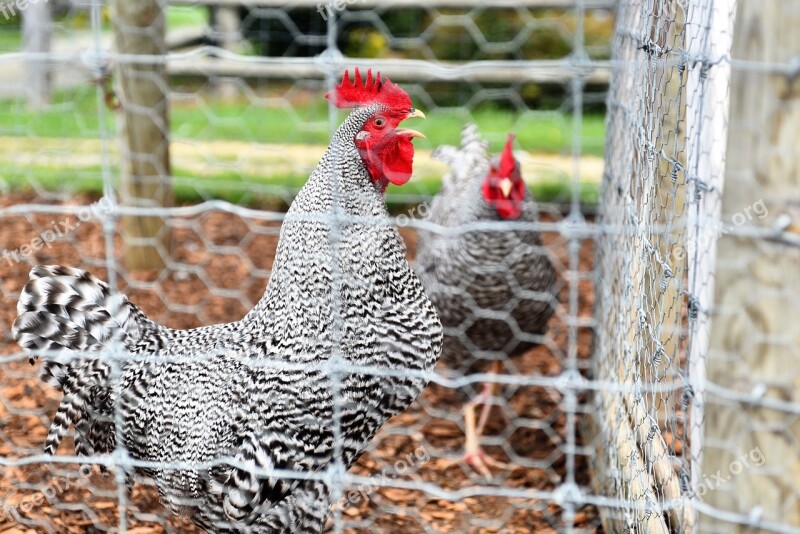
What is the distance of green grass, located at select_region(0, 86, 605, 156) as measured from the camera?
697cm

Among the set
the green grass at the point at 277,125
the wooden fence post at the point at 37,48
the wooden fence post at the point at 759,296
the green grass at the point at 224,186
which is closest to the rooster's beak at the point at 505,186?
the wooden fence post at the point at 759,296

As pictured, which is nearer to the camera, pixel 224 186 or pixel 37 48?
pixel 224 186

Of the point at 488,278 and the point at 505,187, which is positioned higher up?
the point at 505,187

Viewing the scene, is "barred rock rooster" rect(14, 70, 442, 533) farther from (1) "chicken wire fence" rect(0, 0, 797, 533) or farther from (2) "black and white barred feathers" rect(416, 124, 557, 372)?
(2) "black and white barred feathers" rect(416, 124, 557, 372)

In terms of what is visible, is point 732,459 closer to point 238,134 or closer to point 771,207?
point 771,207

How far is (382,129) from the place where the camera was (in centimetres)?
242

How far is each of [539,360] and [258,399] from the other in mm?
2411

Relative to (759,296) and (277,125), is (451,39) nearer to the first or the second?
(277,125)

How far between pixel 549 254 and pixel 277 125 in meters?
4.37

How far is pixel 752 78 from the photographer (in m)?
1.09

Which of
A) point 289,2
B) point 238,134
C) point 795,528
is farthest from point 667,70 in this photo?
point 238,134

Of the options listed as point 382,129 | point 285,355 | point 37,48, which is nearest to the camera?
point 285,355

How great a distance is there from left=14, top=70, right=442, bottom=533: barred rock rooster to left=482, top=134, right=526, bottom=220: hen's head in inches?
41.0

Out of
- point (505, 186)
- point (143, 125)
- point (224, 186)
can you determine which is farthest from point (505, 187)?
point (224, 186)
